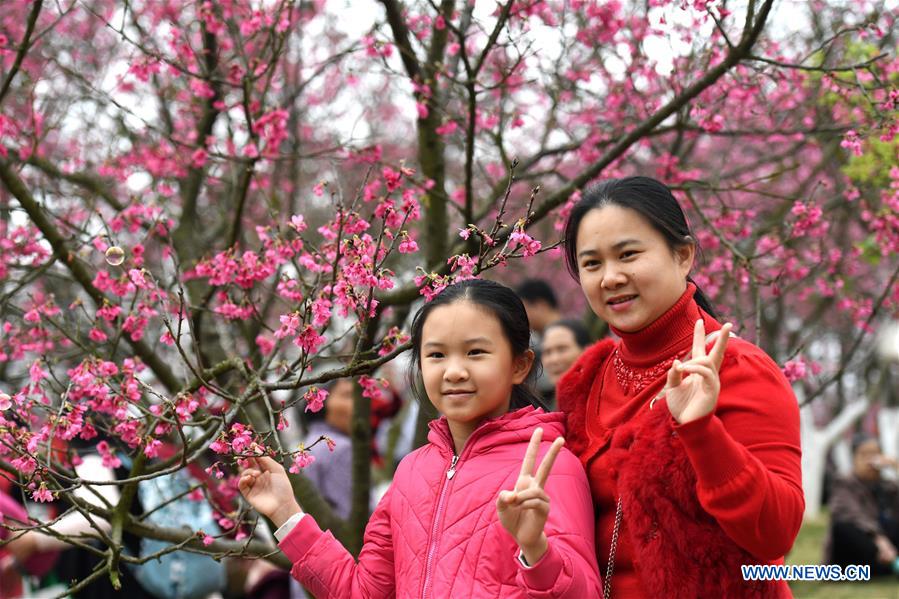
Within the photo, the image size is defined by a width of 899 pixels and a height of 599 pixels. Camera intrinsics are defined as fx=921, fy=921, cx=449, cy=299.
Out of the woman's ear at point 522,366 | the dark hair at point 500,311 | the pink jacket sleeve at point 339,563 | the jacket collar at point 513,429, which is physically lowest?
the pink jacket sleeve at point 339,563

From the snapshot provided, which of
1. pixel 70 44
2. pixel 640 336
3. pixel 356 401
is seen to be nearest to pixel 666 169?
pixel 356 401

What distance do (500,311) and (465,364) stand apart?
161 millimetres

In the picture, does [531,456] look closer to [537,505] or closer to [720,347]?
[537,505]

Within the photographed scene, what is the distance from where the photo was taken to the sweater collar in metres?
2.06

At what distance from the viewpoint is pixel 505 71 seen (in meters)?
3.62

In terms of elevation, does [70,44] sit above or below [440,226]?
above

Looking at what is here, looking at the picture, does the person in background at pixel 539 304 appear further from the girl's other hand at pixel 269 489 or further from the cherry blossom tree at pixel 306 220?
the girl's other hand at pixel 269 489

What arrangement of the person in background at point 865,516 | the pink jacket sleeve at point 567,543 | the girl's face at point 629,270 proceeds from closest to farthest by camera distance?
1. the pink jacket sleeve at point 567,543
2. the girl's face at point 629,270
3. the person in background at point 865,516

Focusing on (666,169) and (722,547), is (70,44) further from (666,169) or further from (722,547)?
(722,547)

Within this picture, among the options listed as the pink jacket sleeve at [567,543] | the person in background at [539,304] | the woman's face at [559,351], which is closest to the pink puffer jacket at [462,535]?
the pink jacket sleeve at [567,543]

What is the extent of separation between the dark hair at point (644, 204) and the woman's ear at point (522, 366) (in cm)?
31

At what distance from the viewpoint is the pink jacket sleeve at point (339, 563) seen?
227 cm

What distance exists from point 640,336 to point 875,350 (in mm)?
10721

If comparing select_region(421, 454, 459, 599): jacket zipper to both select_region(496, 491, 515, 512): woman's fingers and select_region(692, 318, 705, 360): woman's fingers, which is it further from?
select_region(692, 318, 705, 360): woman's fingers
